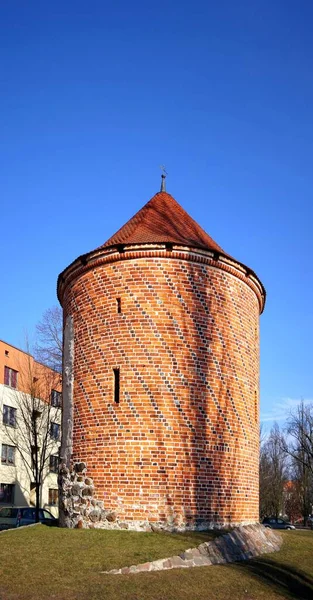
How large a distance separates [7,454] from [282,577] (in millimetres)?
24826

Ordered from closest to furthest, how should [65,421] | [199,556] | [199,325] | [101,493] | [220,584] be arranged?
1. [220,584]
2. [199,556]
3. [101,493]
4. [199,325]
5. [65,421]

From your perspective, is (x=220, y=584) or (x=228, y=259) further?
(x=228, y=259)

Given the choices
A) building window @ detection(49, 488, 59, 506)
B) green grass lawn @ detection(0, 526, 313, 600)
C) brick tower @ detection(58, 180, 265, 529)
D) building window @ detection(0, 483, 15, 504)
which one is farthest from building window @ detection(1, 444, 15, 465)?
green grass lawn @ detection(0, 526, 313, 600)

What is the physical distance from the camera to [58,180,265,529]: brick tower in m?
12.7

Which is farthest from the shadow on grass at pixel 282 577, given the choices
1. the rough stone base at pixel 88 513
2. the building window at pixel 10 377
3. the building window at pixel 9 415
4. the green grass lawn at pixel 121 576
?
the building window at pixel 10 377

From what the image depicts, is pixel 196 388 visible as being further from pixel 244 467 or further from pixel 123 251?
pixel 123 251

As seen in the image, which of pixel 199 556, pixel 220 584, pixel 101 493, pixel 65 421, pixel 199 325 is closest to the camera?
pixel 220 584

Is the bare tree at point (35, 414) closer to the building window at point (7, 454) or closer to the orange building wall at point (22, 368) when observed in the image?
the orange building wall at point (22, 368)

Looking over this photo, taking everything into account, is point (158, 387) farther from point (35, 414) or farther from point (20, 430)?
point (20, 430)

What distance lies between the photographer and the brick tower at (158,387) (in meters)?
12.7

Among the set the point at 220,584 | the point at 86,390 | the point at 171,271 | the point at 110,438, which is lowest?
the point at 220,584

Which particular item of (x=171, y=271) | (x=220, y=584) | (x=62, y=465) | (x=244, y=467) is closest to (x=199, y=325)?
(x=171, y=271)

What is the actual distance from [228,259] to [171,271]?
1590 mm

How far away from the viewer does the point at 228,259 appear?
1462 centimetres
